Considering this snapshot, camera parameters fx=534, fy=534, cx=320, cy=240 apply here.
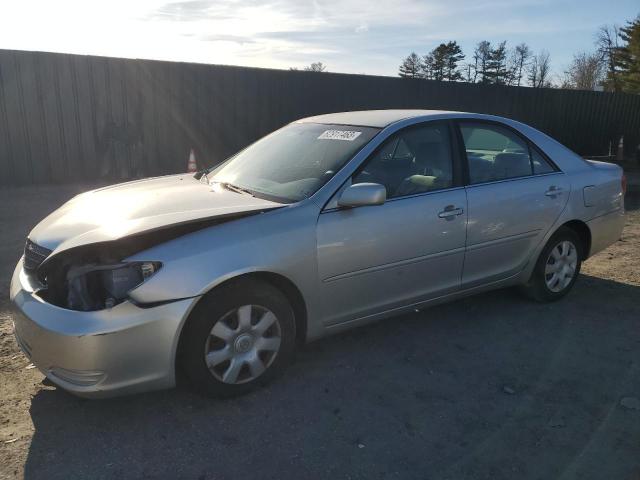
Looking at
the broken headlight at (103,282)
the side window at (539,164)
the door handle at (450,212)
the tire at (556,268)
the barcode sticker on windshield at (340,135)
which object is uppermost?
the barcode sticker on windshield at (340,135)

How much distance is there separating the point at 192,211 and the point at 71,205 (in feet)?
3.85

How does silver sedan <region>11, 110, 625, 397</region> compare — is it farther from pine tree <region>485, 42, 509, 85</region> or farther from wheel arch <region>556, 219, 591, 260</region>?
pine tree <region>485, 42, 509, 85</region>

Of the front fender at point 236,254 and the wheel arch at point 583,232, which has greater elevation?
the front fender at point 236,254

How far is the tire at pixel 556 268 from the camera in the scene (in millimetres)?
4547

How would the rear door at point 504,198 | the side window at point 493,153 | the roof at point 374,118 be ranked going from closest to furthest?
the roof at point 374,118
the rear door at point 504,198
the side window at point 493,153

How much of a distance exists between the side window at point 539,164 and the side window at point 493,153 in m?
0.06

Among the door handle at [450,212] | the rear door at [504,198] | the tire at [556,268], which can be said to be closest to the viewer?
the door handle at [450,212]

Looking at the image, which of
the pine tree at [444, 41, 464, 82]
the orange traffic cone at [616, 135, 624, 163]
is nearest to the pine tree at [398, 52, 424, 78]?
the pine tree at [444, 41, 464, 82]

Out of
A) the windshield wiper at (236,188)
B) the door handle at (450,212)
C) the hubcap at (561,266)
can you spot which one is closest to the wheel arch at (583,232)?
the hubcap at (561,266)

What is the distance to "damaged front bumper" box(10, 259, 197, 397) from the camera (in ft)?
8.59

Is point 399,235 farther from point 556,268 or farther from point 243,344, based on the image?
point 556,268

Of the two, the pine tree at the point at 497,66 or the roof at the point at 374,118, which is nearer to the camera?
the roof at the point at 374,118

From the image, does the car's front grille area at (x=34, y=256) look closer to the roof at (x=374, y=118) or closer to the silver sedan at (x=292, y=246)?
the silver sedan at (x=292, y=246)

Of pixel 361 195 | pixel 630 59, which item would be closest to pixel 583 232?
pixel 361 195
